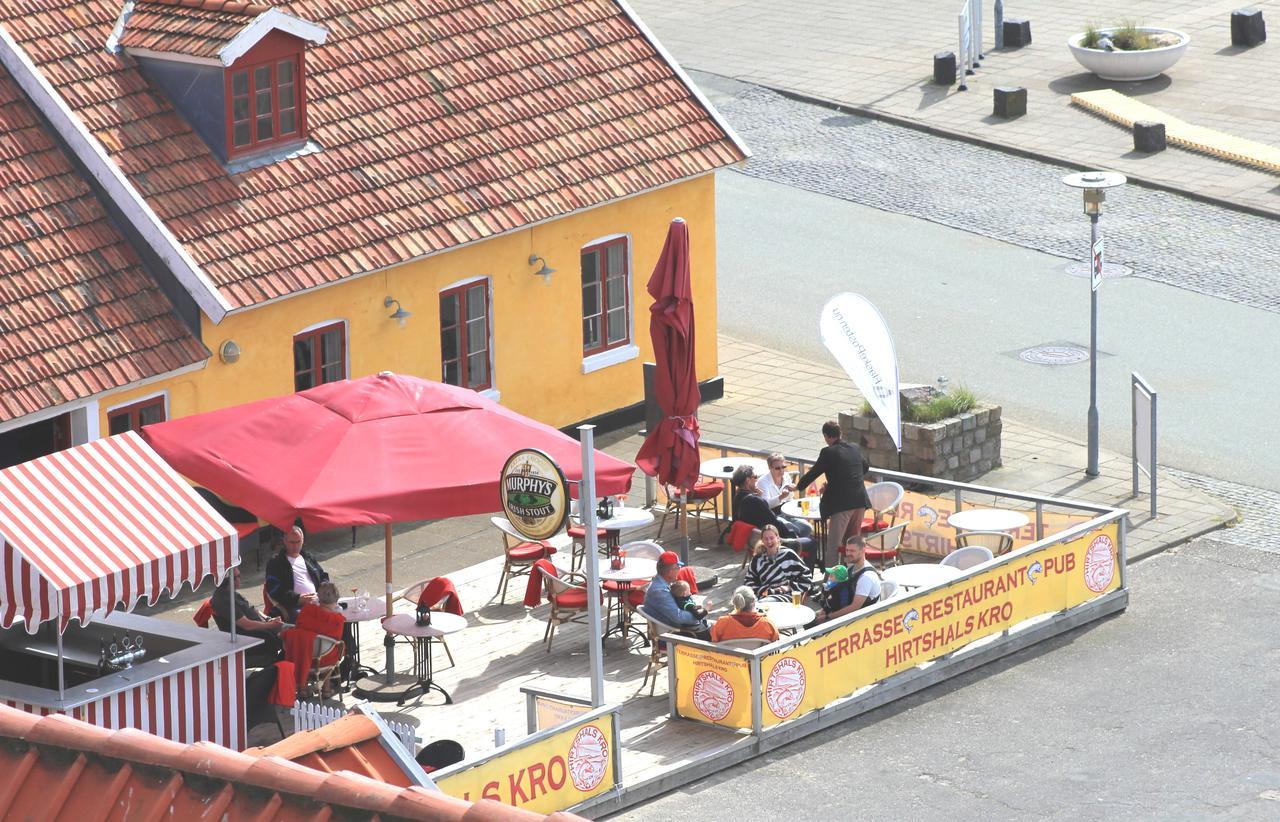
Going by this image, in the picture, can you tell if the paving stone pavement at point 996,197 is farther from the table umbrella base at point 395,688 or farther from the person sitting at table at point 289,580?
the person sitting at table at point 289,580

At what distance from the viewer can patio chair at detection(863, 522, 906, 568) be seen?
22.4 m

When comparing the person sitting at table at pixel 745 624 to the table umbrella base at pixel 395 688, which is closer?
the person sitting at table at pixel 745 624

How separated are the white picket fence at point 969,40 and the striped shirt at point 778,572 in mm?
20781

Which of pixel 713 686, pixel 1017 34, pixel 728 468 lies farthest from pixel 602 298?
pixel 1017 34

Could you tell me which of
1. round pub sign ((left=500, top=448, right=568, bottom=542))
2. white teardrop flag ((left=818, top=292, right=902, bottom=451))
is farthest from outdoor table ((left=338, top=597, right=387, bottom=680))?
white teardrop flag ((left=818, top=292, right=902, bottom=451))

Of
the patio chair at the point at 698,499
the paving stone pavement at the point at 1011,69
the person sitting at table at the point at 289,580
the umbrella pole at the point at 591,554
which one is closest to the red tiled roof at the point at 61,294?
the person sitting at table at the point at 289,580

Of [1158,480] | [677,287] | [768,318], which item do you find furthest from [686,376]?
[768,318]

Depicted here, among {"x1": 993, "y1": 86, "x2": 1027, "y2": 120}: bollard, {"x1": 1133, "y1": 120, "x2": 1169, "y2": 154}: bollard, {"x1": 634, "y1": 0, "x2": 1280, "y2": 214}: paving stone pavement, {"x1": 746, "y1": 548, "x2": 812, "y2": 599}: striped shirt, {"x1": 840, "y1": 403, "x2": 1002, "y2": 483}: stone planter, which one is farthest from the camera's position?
{"x1": 993, "y1": 86, "x2": 1027, "y2": 120}: bollard

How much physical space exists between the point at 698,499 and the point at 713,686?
16.8 ft

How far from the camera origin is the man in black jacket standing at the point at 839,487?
22078mm

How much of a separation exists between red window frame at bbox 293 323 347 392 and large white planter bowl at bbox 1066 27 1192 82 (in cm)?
2009

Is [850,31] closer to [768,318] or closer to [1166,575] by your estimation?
[768,318]

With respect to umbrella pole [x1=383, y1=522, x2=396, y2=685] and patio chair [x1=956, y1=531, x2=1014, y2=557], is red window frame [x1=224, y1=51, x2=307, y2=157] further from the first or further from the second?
patio chair [x1=956, y1=531, x2=1014, y2=557]

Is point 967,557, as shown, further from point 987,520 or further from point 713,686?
point 713,686
